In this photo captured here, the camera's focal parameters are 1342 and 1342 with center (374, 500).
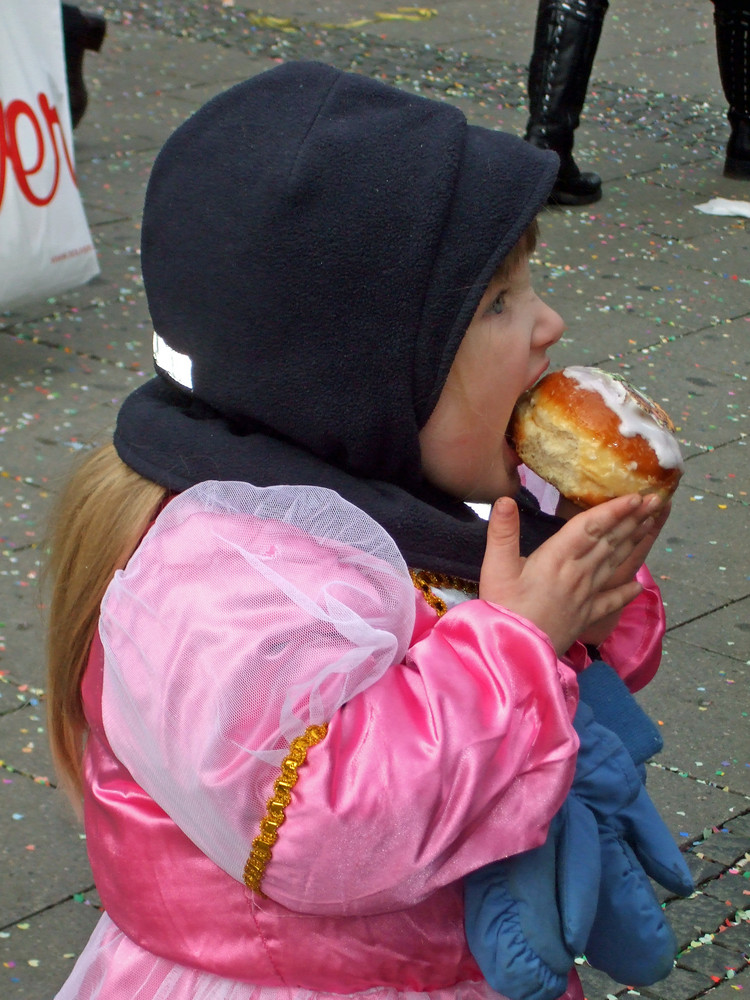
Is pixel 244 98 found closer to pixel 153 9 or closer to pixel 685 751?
pixel 685 751

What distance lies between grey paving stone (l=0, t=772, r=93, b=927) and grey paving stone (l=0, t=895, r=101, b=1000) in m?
0.03

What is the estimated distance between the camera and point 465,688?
1516 millimetres

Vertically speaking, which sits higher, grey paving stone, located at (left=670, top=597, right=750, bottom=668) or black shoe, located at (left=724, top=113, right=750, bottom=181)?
grey paving stone, located at (left=670, top=597, right=750, bottom=668)

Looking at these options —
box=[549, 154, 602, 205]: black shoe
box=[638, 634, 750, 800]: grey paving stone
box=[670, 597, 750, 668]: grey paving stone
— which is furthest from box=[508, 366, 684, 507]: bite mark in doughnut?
box=[549, 154, 602, 205]: black shoe

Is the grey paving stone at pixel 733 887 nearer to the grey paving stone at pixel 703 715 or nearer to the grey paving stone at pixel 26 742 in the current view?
the grey paving stone at pixel 703 715

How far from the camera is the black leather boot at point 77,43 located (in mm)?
6738

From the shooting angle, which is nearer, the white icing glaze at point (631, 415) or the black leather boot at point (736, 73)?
the white icing glaze at point (631, 415)

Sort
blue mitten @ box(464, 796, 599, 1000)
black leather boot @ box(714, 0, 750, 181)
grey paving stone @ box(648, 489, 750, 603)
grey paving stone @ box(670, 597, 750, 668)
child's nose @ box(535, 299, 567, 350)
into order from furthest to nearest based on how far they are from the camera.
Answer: black leather boot @ box(714, 0, 750, 181) → grey paving stone @ box(648, 489, 750, 603) → grey paving stone @ box(670, 597, 750, 668) → child's nose @ box(535, 299, 567, 350) → blue mitten @ box(464, 796, 599, 1000)

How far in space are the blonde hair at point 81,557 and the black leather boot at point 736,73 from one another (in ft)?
19.8

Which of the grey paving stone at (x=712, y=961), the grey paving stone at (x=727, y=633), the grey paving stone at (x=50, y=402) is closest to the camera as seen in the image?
the grey paving stone at (x=712, y=961)

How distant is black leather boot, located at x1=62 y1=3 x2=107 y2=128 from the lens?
265 inches

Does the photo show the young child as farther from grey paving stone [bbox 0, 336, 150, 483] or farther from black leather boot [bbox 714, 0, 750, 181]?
black leather boot [bbox 714, 0, 750, 181]

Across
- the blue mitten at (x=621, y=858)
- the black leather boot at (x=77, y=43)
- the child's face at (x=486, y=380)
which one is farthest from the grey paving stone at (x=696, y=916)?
the black leather boot at (x=77, y=43)

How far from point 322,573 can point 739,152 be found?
6.39 meters
